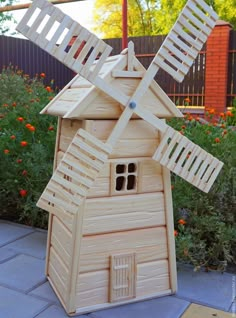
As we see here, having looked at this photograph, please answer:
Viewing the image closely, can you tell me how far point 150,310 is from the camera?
2.52 meters

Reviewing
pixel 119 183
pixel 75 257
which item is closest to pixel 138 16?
pixel 119 183

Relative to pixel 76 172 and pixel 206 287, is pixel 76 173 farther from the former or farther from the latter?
pixel 206 287

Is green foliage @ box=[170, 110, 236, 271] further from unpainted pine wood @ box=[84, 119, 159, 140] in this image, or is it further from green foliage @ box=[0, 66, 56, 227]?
green foliage @ box=[0, 66, 56, 227]

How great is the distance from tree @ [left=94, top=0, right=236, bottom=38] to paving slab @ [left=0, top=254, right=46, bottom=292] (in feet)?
55.4

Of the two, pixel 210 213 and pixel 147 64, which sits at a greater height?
pixel 147 64

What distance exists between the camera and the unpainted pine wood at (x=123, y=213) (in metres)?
2.38

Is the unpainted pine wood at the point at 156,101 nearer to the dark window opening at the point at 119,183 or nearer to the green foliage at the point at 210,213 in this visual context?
the dark window opening at the point at 119,183

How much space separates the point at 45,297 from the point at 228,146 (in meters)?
Result: 2.09

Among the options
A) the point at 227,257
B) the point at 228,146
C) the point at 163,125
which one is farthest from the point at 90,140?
the point at 228,146

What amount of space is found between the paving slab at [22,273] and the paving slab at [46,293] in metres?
0.06

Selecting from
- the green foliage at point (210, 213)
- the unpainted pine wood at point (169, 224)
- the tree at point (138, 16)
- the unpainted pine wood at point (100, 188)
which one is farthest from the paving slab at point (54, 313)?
the tree at point (138, 16)

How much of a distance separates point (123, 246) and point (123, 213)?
214mm

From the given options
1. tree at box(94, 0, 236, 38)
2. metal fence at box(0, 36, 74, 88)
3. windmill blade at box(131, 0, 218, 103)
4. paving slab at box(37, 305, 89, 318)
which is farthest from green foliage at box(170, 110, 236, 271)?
tree at box(94, 0, 236, 38)

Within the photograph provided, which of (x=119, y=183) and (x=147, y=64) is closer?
(x=119, y=183)
